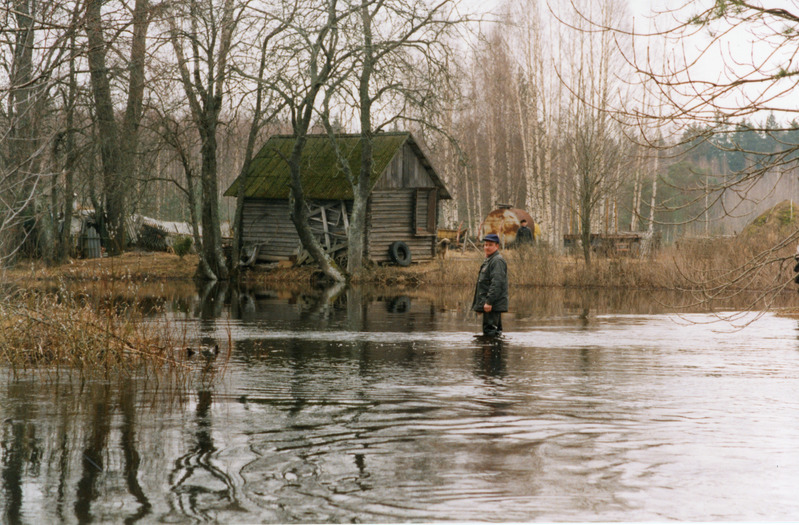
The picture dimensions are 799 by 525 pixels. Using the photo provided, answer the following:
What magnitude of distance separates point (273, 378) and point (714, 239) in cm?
2206

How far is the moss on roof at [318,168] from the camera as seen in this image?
1532 inches

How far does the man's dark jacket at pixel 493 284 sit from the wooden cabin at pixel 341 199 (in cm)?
2222

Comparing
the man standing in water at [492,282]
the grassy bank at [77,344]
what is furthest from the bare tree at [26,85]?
the man standing in water at [492,282]

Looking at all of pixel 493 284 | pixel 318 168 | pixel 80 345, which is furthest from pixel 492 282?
pixel 318 168

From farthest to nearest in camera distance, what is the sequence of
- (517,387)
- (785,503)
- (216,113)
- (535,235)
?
(535,235) < (216,113) < (517,387) < (785,503)

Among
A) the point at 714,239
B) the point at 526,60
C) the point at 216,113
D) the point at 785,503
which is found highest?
the point at 526,60

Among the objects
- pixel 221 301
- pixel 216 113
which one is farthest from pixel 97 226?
pixel 221 301

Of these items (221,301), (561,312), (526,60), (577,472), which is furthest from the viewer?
(526,60)

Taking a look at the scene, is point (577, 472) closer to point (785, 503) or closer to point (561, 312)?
point (785, 503)

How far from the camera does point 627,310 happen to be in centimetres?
2453

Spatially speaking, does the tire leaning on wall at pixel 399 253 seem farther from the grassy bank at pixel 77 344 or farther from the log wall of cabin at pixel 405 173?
the grassy bank at pixel 77 344

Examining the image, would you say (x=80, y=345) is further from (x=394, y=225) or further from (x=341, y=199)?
(x=394, y=225)

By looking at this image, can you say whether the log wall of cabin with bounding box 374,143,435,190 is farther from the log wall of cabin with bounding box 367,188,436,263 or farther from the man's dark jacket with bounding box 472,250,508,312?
the man's dark jacket with bounding box 472,250,508,312

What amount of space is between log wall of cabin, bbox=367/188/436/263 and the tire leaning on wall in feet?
1.09
